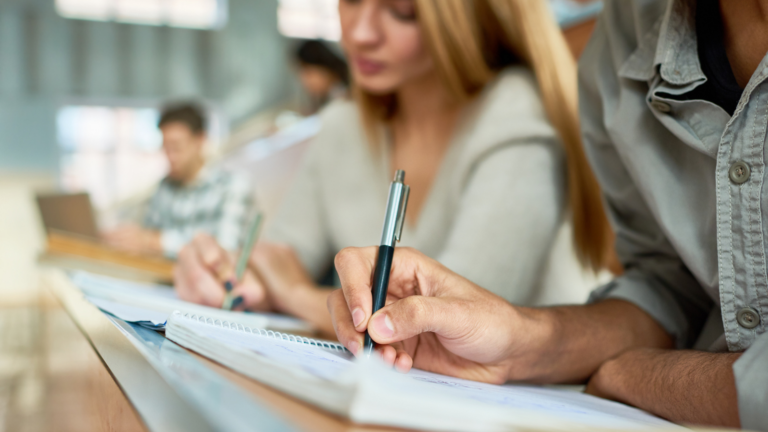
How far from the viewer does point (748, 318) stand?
1.29 ft

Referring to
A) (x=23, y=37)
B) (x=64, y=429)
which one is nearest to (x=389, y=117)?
(x=64, y=429)

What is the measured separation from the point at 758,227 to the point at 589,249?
397 millimetres

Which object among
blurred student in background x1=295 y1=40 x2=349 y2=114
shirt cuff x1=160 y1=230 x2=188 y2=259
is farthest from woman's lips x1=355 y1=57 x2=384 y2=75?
blurred student in background x1=295 y1=40 x2=349 y2=114

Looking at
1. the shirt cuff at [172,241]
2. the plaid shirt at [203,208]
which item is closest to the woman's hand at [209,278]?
the shirt cuff at [172,241]

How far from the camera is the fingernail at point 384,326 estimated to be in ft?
1.11

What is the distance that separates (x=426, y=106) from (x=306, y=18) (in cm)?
718

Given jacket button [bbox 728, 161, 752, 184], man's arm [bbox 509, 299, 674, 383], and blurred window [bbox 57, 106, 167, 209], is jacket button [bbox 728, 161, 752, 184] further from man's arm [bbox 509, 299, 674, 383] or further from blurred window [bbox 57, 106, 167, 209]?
blurred window [bbox 57, 106, 167, 209]

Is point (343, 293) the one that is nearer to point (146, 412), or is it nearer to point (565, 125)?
point (146, 412)

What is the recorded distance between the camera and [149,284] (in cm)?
79

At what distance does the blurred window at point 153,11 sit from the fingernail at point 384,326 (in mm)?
7498

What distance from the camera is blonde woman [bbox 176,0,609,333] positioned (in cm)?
65

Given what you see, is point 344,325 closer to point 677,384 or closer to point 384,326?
point 384,326

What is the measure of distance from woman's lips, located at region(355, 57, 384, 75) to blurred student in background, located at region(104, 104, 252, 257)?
66.5 inches

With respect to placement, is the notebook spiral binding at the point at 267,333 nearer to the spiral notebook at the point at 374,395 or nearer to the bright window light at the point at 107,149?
the spiral notebook at the point at 374,395
